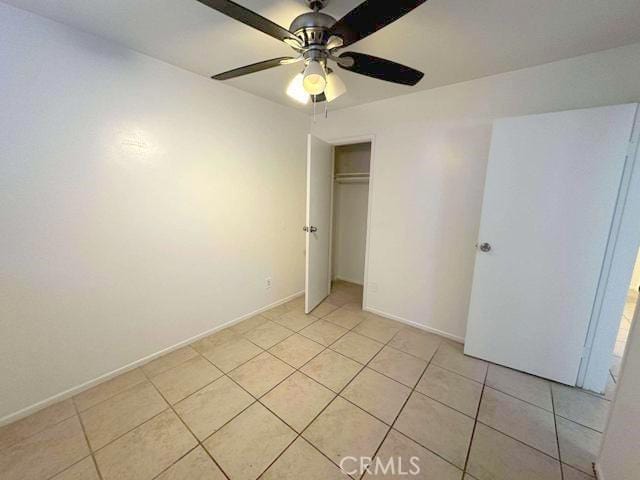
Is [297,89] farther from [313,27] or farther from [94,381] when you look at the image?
[94,381]

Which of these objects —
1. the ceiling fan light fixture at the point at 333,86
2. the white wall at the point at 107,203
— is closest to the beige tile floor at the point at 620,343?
the ceiling fan light fixture at the point at 333,86

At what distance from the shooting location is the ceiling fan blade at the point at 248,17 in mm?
897

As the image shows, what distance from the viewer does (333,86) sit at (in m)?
1.49

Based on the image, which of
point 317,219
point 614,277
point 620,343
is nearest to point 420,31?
point 317,219

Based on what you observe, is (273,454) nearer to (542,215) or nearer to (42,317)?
(42,317)

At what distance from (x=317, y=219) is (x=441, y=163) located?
4.34 ft

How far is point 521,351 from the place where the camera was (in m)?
1.89

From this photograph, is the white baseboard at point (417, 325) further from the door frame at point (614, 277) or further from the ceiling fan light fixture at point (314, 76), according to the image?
the ceiling fan light fixture at point (314, 76)

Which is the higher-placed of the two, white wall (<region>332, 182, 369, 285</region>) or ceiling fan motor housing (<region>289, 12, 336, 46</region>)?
ceiling fan motor housing (<region>289, 12, 336, 46</region>)

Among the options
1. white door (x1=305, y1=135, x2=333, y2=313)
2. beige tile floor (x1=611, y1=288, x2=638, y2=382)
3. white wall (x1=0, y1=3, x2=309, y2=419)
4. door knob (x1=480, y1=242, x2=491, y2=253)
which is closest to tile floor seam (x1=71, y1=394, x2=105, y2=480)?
white wall (x1=0, y1=3, x2=309, y2=419)

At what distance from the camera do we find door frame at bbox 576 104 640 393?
4.98ft

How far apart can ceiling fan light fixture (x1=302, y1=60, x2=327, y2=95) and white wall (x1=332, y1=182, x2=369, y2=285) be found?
7.89ft

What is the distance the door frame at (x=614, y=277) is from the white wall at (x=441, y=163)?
1.29 ft

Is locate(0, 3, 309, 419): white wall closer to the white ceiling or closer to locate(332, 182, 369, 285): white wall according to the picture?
the white ceiling
